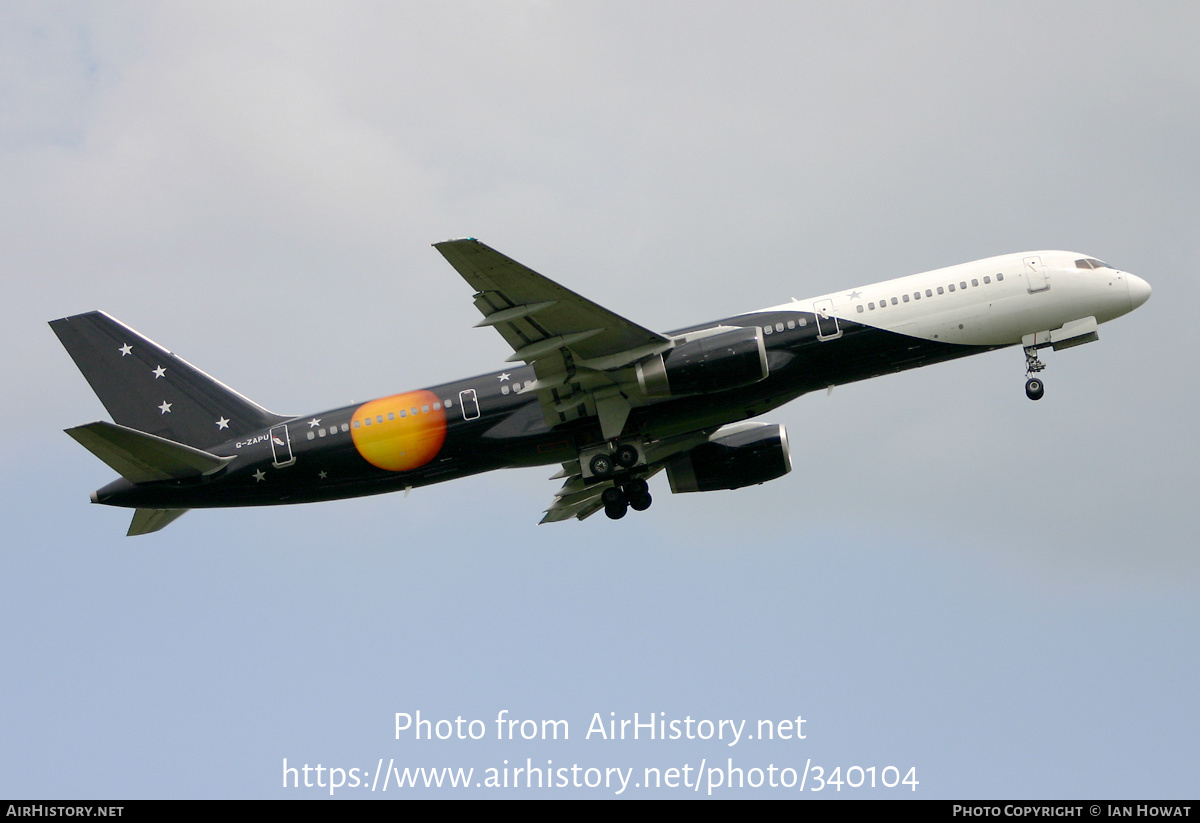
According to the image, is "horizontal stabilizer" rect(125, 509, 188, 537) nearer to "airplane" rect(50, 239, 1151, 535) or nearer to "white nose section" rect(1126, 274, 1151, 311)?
"airplane" rect(50, 239, 1151, 535)

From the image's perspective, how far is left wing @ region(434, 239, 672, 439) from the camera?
1459 inches

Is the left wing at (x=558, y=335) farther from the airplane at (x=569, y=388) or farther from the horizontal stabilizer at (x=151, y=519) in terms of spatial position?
the horizontal stabilizer at (x=151, y=519)

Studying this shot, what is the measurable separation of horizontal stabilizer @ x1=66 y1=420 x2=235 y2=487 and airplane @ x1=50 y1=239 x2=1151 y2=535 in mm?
65

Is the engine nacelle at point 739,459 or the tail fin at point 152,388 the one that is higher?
the tail fin at point 152,388

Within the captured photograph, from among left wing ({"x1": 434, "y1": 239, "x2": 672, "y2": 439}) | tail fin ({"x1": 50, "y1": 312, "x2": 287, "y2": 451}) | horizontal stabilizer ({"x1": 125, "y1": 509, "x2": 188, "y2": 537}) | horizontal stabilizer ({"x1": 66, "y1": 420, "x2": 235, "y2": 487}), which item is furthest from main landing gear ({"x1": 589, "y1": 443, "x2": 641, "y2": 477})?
horizontal stabilizer ({"x1": 125, "y1": 509, "x2": 188, "y2": 537})

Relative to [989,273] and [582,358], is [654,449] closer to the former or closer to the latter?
[582,358]

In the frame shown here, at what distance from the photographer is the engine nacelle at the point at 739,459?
47.1 metres

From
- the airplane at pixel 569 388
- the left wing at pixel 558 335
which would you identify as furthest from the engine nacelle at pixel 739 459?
the left wing at pixel 558 335

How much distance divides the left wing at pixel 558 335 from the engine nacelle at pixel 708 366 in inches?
22.8

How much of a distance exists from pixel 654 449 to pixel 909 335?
10242 millimetres

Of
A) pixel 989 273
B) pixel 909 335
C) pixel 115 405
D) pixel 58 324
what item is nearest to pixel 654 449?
pixel 909 335

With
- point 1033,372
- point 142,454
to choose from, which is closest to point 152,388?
point 142,454

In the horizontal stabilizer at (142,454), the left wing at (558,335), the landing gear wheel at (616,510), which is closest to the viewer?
the left wing at (558,335)

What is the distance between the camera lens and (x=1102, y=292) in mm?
42094
